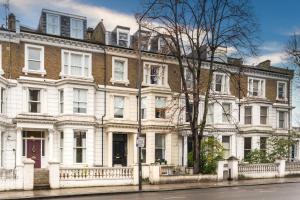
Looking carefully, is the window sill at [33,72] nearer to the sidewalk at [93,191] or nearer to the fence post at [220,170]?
the sidewalk at [93,191]

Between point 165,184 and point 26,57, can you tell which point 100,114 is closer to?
point 26,57

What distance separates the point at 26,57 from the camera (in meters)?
32.9

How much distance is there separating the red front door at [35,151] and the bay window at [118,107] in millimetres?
7137

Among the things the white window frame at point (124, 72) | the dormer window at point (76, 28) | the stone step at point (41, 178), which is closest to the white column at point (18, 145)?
the stone step at point (41, 178)

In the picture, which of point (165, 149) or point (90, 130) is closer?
point (90, 130)

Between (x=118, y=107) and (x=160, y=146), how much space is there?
5.28 metres

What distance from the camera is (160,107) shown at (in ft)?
127

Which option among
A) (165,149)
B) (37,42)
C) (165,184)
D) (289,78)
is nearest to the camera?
(165,184)

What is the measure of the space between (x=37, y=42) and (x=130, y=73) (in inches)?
340

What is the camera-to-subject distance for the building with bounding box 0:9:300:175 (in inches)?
1276

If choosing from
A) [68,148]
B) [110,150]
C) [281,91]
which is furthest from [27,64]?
[281,91]

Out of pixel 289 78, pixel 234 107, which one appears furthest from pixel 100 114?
pixel 289 78

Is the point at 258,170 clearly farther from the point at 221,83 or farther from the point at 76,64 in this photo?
the point at 76,64

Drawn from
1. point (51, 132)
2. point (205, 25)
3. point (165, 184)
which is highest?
point (205, 25)
